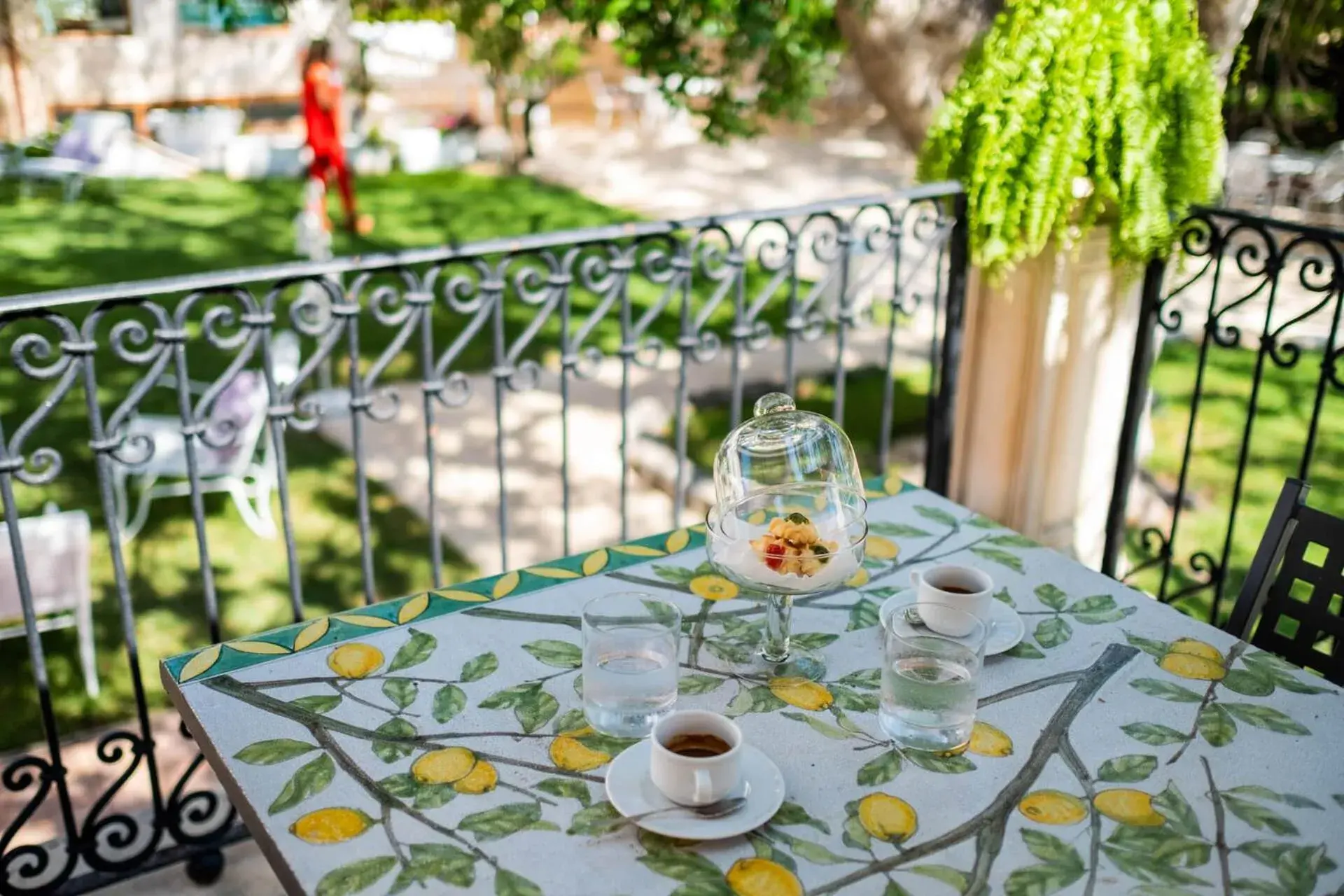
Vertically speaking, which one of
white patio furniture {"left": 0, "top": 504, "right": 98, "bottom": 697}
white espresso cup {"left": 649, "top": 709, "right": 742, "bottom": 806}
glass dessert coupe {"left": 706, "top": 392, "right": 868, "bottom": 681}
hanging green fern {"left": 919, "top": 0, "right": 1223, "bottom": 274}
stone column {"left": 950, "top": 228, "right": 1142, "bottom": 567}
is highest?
hanging green fern {"left": 919, "top": 0, "right": 1223, "bottom": 274}

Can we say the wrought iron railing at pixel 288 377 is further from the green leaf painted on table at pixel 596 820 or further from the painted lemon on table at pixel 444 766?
the green leaf painted on table at pixel 596 820

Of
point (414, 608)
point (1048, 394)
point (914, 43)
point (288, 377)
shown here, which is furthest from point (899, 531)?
point (288, 377)

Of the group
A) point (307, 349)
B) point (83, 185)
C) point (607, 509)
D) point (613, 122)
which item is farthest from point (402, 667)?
point (613, 122)

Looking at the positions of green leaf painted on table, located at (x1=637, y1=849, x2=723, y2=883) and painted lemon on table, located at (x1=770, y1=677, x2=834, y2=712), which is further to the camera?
painted lemon on table, located at (x1=770, y1=677, x2=834, y2=712)

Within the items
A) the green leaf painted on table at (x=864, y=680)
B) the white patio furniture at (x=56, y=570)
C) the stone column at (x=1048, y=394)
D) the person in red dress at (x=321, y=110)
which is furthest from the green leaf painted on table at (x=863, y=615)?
the person in red dress at (x=321, y=110)

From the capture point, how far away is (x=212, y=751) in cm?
150

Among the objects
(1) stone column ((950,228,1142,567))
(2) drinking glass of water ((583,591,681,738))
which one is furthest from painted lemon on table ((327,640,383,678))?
(1) stone column ((950,228,1142,567))

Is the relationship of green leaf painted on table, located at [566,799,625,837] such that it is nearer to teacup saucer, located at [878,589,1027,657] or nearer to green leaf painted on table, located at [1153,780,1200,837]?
teacup saucer, located at [878,589,1027,657]

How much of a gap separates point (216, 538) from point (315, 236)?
186 centimetres

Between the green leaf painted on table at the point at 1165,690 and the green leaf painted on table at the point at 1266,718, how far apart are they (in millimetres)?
43

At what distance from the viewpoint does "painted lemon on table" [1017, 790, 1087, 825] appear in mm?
1379

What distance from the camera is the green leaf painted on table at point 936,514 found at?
2195 mm

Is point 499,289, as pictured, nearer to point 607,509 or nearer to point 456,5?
point 607,509

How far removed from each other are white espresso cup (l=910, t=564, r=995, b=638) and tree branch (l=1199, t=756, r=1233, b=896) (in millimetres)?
350
